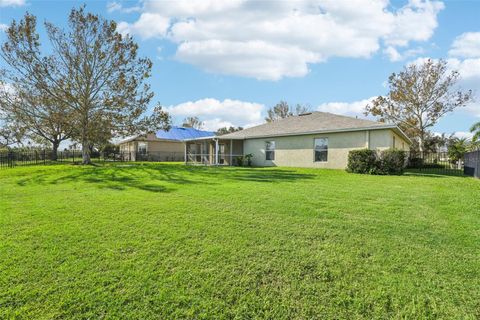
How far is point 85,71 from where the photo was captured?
19.1 m

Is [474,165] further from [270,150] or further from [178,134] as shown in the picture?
[178,134]

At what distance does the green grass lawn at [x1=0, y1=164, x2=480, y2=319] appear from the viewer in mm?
2684

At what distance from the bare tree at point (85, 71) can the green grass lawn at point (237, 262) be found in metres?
16.2

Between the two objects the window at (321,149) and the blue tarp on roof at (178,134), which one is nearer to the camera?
the window at (321,149)

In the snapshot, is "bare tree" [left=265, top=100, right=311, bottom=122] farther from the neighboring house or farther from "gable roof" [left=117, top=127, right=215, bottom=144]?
the neighboring house

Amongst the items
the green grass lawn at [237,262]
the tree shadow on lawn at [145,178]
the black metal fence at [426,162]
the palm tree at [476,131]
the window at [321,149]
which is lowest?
the green grass lawn at [237,262]

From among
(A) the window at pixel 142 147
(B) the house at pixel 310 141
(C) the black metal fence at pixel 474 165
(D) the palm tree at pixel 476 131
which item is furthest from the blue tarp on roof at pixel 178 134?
(C) the black metal fence at pixel 474 165

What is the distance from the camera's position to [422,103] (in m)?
25.8

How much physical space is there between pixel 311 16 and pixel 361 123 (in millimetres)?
7976

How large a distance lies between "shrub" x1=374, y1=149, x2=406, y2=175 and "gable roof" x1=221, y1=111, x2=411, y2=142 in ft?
5.39

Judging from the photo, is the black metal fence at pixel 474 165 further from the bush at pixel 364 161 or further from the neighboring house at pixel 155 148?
the neighboring house at pixel 155 148

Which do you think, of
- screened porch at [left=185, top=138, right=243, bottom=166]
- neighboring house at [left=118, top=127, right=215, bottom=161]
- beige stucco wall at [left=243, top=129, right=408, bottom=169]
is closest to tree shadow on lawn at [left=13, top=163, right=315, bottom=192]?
beige stucco wall at [left=243, top=129, right=408, bottom=169]

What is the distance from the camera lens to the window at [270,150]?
20891mm

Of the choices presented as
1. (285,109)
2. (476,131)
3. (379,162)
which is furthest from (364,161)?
(285,109)
